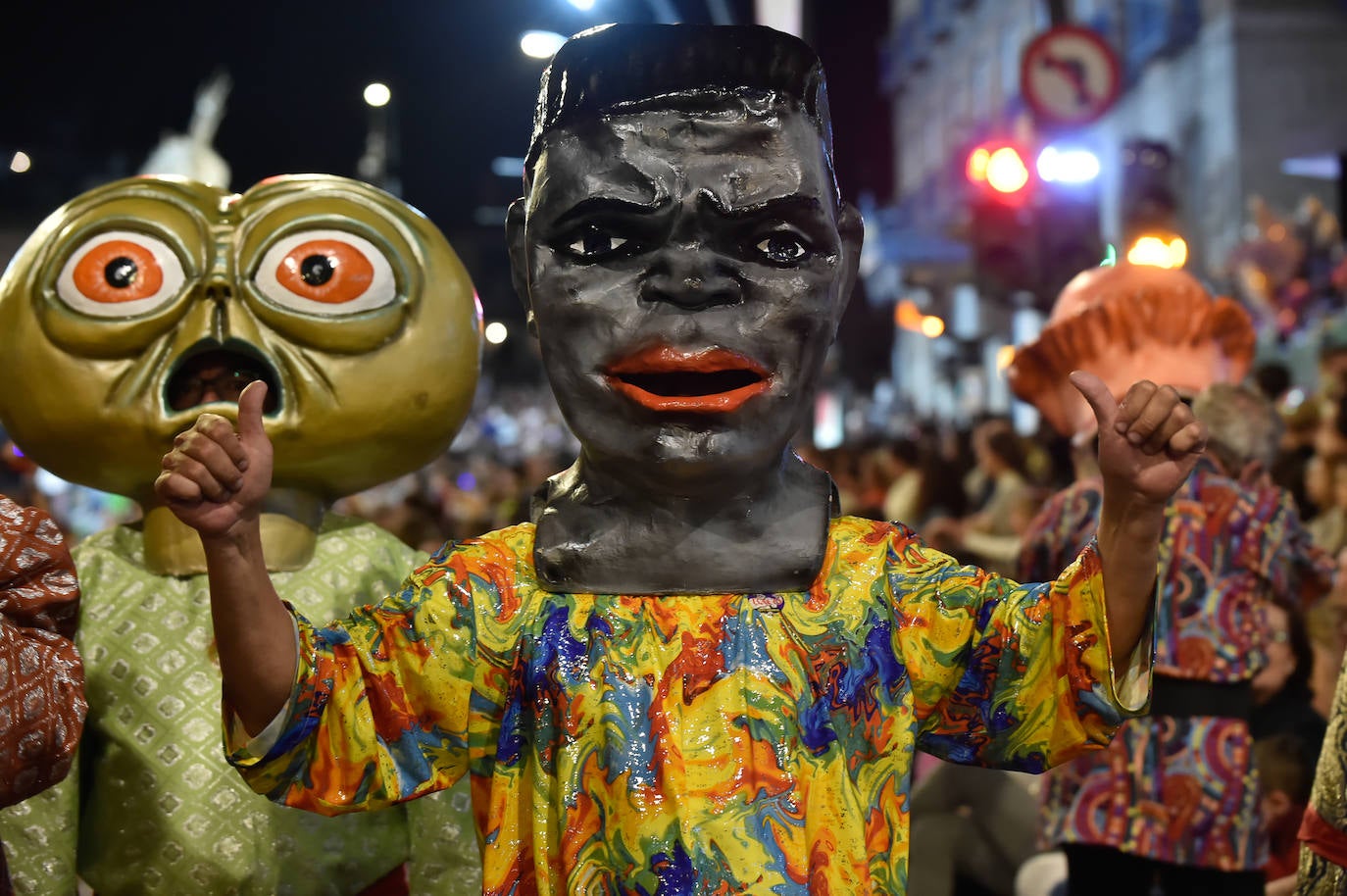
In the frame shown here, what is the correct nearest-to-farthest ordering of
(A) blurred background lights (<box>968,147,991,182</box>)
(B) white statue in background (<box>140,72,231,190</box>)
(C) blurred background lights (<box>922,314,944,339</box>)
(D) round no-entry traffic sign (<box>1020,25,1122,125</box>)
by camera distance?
1. (B) white statue in background (<box>140,72,231,190</box>)
2. (A) blurred background lights (<box>968,147,991,182</box>)
3. (D) round no-entry traffic sign (<box>1020,25,1122,125</box>)
4. (C) blurred background lights (<box>922,314,944,339</box>)

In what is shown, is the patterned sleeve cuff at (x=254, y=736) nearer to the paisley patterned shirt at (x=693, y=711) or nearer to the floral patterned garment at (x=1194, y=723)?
the paisley patterned shirt at (x=693, y=711)

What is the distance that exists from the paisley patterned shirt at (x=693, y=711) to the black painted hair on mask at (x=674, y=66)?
0.66m

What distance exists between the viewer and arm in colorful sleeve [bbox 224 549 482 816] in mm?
1937

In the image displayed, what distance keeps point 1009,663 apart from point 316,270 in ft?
4.90

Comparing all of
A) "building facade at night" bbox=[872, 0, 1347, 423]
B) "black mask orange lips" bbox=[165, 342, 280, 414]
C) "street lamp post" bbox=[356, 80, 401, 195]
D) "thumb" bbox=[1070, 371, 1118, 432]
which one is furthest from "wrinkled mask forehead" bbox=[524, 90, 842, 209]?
"building facade at night" bbox=[872, 0, 1347, 423]

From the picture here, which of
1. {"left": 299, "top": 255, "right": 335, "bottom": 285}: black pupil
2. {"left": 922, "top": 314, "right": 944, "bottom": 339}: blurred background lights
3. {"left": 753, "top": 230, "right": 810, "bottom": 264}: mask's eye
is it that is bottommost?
{"left": 753, "top": 230, "right": 810, "bottom": 264}: mask's eye

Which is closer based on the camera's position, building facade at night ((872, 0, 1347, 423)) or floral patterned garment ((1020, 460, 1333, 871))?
floral patterned garment ((1020, 460, 1333, 871))

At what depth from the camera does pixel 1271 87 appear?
15.2m

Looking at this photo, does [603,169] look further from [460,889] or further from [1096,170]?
[1096,170]

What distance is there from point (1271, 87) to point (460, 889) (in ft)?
48.1

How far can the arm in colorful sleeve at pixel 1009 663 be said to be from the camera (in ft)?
6.30

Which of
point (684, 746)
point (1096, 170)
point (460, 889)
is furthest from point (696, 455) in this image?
point (1096, 170)

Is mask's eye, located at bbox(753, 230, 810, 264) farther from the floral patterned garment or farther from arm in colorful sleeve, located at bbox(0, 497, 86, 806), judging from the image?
the floral patterned garment

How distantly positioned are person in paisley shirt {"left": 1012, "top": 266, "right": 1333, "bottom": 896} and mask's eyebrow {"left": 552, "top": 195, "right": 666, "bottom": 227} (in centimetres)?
195
